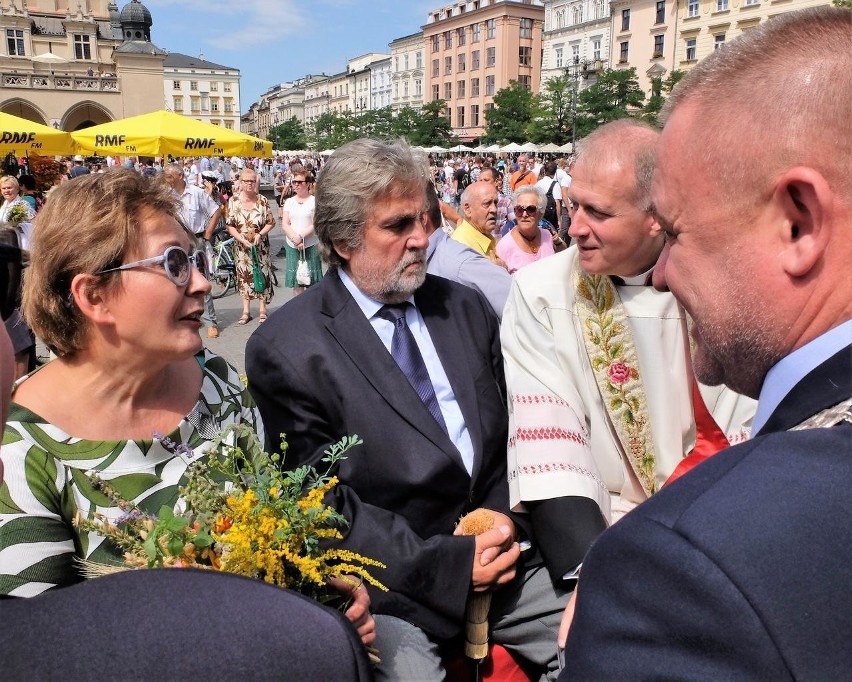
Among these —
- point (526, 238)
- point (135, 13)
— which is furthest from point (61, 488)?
point (135, 13)

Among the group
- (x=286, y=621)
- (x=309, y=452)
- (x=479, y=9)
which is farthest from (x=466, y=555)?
(x=479, y=9)

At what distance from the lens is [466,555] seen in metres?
2.22

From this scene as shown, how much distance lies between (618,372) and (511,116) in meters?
61.9

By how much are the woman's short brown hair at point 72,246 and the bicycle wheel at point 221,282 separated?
9.12m

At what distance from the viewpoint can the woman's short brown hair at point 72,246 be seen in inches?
78.8

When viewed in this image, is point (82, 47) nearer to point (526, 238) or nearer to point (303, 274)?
point (303, 274)

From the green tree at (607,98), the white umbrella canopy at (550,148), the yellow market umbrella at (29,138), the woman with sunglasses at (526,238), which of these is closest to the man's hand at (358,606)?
the woman with sunglasses at (526,238)

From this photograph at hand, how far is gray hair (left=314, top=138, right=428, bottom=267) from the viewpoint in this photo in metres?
2.82

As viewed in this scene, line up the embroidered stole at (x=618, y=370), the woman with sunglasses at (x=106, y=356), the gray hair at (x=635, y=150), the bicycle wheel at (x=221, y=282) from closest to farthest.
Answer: the woman with sunglasses at (x=106, y=356)
the embroidered stole at (x=618, y=370)
the gray hair at (x=635, y=150)
the bicycle wheel at (x=221, y=282)

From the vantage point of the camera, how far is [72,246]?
1999 mm

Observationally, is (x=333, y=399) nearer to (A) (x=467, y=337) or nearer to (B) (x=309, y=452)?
(B) (x=309, y=452)

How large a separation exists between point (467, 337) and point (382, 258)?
0.46 metres

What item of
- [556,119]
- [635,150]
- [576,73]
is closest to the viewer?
[635,150]

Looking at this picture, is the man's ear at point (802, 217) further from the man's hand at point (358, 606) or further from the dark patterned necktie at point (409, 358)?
the dark patterned necktie at point (409, 358)
